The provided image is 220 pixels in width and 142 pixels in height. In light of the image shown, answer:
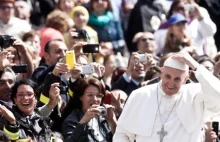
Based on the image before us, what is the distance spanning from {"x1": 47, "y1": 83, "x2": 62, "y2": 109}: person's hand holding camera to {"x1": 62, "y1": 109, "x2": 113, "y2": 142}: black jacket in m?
0.24

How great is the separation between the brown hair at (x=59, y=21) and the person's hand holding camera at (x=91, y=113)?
4172 mm

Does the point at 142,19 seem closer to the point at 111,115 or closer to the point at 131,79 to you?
the point at 131,79

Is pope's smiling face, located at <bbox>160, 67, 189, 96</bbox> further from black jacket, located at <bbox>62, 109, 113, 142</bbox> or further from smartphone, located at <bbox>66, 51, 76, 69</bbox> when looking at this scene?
smartphone, located at <bbox>66, 51, 76, 69</bbox>

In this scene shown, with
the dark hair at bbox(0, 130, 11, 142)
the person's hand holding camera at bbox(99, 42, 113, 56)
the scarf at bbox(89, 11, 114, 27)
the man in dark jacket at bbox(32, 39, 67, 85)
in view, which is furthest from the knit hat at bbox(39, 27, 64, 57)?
the dark hair at bbox(0, 130, 11, 142)

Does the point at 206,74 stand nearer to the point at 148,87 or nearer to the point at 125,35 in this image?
the point at 148,87

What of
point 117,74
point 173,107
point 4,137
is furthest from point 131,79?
point 4,137

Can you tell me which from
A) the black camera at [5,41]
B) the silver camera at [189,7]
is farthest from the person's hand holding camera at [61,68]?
the silver camera at [189,7]

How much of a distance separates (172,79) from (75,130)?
1289mm

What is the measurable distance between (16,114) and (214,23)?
8347mm

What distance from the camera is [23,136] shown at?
1305cm

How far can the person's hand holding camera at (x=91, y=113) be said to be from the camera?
518 inches

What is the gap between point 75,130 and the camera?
13234 mm

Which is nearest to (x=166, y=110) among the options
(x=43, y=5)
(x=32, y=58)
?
(x=32, y=58)

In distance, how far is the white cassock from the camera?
1288cm
